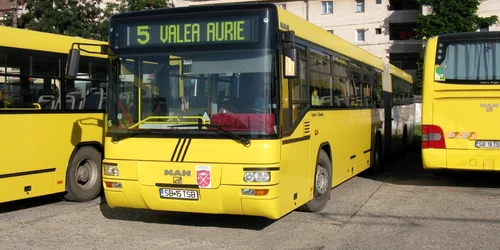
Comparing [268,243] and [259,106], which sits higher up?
[259,106]

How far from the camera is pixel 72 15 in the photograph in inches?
1169

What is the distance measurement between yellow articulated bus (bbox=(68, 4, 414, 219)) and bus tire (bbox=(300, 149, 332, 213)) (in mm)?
622

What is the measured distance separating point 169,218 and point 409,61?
57722 millimetres

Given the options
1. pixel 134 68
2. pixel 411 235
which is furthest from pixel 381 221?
pixel 134 68

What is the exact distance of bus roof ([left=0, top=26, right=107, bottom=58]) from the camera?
9.02 meters

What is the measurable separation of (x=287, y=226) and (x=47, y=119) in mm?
4522

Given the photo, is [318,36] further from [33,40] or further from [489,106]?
[33,40]

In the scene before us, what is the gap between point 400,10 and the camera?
6106 cm

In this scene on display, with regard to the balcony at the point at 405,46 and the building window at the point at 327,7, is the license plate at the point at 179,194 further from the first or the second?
the building window at the point at 327,7

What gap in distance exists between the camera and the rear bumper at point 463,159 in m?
10.6

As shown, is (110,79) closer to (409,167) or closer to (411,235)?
(411,235)

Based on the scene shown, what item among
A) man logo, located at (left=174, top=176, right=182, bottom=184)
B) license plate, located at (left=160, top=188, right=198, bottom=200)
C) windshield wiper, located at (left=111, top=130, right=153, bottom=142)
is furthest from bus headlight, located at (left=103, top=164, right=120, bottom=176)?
man logo, located at (left=174, top=176, right=182, bottom=184)

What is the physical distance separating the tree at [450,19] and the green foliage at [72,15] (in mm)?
32574

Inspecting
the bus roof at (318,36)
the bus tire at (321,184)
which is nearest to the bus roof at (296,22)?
the bus roof at (318,36)
